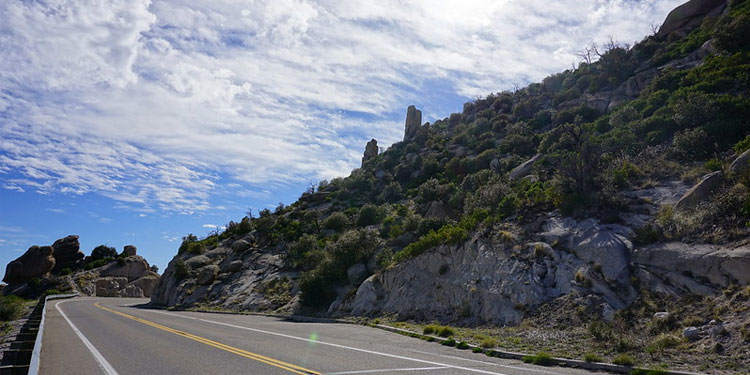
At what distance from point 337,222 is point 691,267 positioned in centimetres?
2953

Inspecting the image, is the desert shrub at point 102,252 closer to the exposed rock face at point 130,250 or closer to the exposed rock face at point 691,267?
the exposed rock face at point 130,250

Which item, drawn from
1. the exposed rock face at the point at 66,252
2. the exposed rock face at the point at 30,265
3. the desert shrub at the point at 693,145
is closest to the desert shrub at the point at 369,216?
the desert shrub at the point at 693,145

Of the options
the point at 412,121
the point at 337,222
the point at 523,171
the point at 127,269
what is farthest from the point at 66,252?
the point at 523,171

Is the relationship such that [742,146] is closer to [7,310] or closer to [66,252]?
[7,310]

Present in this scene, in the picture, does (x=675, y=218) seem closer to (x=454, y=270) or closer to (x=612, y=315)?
(x=612, y=315)

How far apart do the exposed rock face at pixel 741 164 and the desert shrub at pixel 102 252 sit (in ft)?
281

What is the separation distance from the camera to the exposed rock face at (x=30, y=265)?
64.0m

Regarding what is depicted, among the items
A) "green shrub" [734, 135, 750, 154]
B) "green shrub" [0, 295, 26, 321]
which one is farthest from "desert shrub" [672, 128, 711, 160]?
"green shrub" [0, 295, 26, 321]

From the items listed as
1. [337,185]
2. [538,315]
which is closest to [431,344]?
[538,315]

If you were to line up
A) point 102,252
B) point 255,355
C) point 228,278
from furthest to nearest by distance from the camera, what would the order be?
point 102,252
point 228,278
point 255,355

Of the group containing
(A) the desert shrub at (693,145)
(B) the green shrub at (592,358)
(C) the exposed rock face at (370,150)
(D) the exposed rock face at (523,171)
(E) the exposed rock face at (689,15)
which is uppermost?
(E) the exposed rock face at (689,15)

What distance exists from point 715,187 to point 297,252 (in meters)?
27.4

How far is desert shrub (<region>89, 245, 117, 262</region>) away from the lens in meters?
75.8

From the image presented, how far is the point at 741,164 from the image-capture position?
16.1 meters
